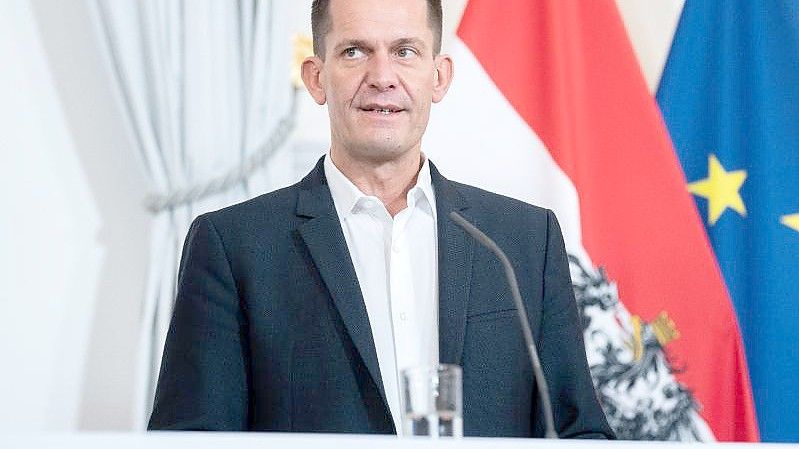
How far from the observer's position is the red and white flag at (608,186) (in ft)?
9.76

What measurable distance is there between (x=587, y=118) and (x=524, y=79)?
0.19 m

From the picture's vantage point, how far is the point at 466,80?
10.3ft

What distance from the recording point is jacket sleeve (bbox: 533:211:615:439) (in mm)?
2037

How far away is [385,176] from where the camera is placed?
2.17 meters

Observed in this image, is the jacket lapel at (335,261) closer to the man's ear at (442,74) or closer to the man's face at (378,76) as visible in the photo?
the man's face at (378,76)

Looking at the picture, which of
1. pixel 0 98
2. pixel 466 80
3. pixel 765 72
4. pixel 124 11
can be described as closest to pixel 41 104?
pixel 0 98

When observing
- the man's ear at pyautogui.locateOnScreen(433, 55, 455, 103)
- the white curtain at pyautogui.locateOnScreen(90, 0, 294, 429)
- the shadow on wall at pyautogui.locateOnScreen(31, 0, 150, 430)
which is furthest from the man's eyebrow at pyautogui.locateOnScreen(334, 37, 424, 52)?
the shadow on wall at pyautogui.locateOnScreen(31, 0, 150, 430)

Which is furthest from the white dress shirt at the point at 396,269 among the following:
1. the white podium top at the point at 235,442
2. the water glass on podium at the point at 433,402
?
the white podium top at the point at 235,442

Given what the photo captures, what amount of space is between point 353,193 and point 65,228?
3.79 feet

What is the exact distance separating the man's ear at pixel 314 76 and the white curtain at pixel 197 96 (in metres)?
0.76

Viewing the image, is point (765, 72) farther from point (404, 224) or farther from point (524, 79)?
point (404, 224)

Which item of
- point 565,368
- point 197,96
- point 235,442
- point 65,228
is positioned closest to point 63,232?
point 65,228

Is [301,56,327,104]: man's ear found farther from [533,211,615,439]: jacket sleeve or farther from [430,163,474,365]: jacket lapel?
[533,211,615,439]: jacket sleeve

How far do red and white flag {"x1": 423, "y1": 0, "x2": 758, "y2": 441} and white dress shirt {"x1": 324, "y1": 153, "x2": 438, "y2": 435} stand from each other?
92 centimetres
